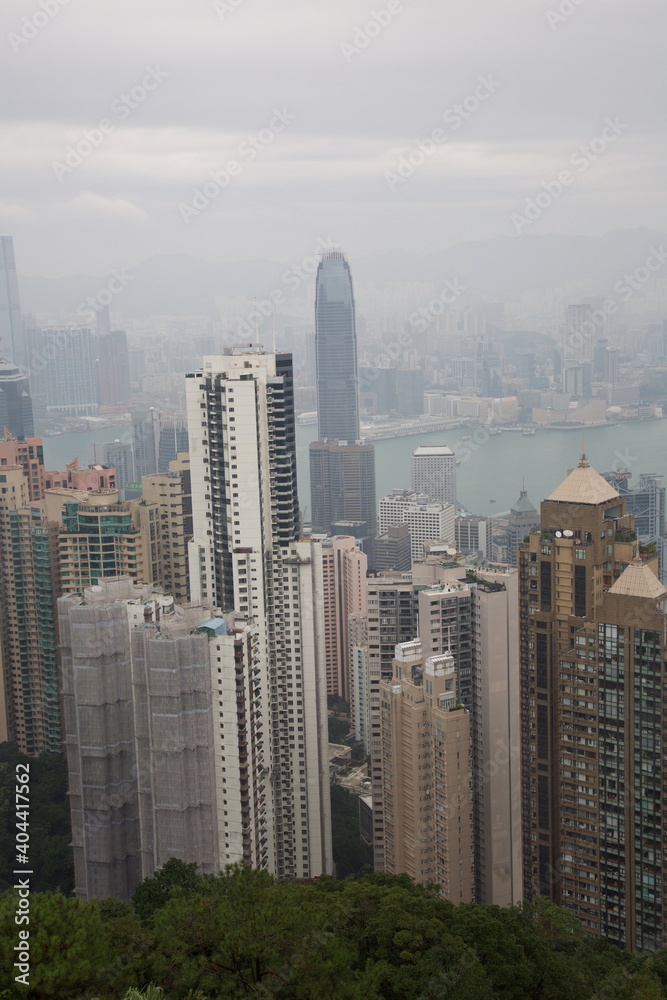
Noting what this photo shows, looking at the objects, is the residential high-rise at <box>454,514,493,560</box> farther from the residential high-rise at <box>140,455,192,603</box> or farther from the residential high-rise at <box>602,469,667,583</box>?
the residential high-rise at <box>140,455,192,603</box>

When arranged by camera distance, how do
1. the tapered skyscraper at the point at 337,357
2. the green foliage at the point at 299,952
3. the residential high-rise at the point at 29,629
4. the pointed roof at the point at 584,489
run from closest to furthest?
1. the green foliage at the point at 299,952
2. the pointed roof at the point at 584,489
3. the residential high-rise at the point at 29,629
4. the tapered skyscraper at the point at 337,357

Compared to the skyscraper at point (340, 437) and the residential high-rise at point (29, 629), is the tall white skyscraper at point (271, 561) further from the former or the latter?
the skyscraper at point (340, 437)

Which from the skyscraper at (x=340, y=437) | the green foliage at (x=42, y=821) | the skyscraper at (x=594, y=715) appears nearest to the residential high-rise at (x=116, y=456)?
the skyscraper at (x=340, y=437)

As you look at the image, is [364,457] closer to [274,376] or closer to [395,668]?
[274,376]

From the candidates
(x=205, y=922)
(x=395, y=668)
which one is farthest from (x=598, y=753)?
(x=205, y=922)

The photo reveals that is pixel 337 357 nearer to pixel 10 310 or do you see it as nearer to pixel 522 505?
pixel 10 310

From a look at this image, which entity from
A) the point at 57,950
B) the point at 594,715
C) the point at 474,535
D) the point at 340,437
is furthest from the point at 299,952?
the point at 340,437

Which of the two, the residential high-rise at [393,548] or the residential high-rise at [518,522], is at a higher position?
the residential high-rise at [518,522]
